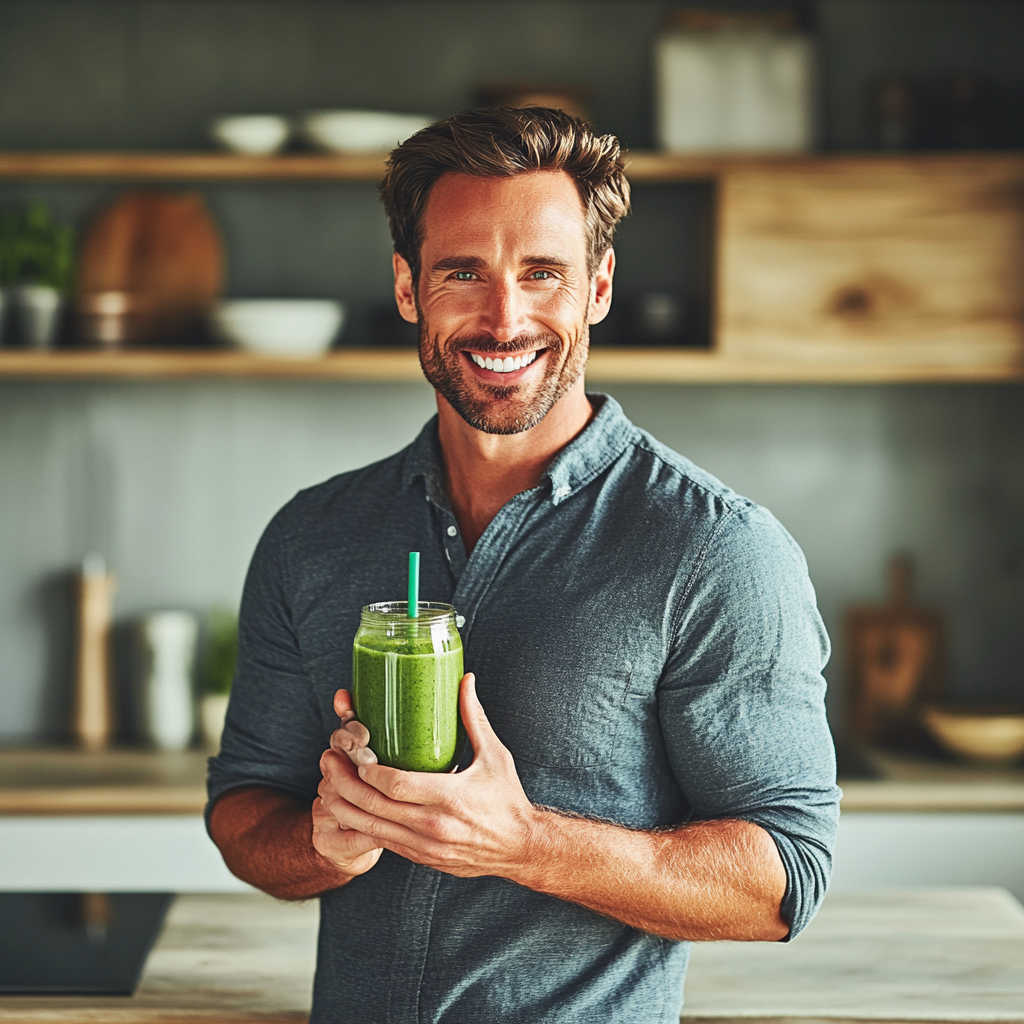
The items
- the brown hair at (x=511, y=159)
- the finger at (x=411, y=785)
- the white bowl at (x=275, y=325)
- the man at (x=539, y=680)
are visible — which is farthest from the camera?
the white bowl at (x=275, y=325)

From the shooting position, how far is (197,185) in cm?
314

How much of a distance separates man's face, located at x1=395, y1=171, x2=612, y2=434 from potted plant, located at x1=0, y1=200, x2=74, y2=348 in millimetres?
1839

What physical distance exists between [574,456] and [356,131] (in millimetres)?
1752

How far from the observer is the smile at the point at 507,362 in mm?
1321

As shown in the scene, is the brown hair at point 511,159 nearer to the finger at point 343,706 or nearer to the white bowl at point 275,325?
the finger at point 343,706

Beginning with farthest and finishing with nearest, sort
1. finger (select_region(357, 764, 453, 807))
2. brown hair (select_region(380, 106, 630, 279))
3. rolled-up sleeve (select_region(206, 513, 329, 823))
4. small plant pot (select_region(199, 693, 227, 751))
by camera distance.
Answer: small plant pot (select_region(199, 693, 227, 751)) → rolled-up sleeve (select_region(206, 513, 329, 823)) → brown hair (select_region(380, 106, 630, 279)) → finger (select_region(357, 764, 453, 807))

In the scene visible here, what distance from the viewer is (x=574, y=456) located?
54.0 inches

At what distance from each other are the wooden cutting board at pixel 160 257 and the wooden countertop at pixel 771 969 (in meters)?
1.65

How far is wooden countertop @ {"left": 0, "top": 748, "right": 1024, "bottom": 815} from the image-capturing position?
267cm

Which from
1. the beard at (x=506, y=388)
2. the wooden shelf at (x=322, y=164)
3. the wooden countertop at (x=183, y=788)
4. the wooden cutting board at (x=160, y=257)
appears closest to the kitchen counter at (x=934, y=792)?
the wooden countertop at (x=183, y=788)

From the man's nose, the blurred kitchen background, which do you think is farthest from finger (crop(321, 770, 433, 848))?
the blurred kitchen background

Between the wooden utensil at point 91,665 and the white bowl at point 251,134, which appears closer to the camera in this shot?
the white bowl at point 251,134

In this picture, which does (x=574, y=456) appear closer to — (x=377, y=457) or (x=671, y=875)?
(x=671, y=875)

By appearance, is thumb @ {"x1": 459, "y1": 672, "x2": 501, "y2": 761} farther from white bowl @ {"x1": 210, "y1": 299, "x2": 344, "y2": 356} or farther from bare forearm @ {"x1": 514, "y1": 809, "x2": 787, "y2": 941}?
white bowl @ {"x1": 210, "y1": 299, "x2": 344, "y2": 356}
